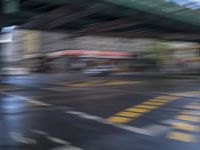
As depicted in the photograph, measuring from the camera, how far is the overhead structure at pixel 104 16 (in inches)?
947

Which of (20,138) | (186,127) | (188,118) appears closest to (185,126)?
(186,127)

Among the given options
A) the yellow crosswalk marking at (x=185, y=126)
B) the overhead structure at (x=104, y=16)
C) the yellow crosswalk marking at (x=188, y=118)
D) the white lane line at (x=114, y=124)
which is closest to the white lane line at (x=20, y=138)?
the white lane line at (x=114, y=124)

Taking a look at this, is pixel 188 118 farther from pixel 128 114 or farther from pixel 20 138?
pixel 20 138

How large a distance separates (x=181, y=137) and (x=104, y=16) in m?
21.2

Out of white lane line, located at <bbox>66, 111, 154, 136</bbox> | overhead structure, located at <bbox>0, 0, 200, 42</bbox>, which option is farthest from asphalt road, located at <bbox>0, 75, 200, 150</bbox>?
overhead structure, located at <bbox>0, 0, 200, 42</bbox>

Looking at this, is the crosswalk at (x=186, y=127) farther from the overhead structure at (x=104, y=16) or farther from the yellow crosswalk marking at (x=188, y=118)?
the overhead structure at (x=104, y=16)

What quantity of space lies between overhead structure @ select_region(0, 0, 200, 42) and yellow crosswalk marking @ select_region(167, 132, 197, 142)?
37.7 ft

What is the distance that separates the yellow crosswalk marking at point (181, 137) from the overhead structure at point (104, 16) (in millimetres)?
11485

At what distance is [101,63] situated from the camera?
8031 centimetres

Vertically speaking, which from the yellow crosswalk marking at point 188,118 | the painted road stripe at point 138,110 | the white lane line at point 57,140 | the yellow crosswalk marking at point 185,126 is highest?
the white lane line at point 57,140

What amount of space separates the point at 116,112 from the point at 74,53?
220 feet

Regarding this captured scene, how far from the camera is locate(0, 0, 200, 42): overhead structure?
78.9 feet

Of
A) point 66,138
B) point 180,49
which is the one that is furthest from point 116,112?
point 180,49

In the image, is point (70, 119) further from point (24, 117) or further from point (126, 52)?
point (126, 52)
